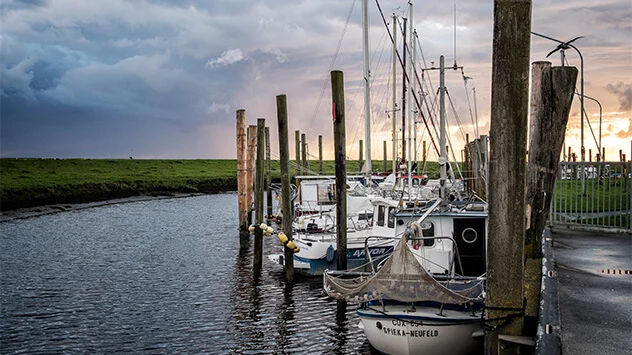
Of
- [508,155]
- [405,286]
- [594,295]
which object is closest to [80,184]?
[405,286]

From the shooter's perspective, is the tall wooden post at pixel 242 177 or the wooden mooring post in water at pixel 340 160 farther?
the tall wooden post at pixel 242 177

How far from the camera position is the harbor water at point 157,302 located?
1680cm

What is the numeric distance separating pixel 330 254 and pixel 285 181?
3.08m

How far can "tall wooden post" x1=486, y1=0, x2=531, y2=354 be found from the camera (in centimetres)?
879

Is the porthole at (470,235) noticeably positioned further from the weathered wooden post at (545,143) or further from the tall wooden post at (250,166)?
Result: the tall wooden post at (250,166)

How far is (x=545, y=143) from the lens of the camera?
53.1 feet

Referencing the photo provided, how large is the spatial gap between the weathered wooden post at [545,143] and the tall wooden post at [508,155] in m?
6.34

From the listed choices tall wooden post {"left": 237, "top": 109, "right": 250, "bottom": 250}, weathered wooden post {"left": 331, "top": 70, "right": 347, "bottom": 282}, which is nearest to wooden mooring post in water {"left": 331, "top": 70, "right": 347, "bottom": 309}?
weathered wooden post {"left": 331, "top": 70, "right": 347, "bottom": 282}

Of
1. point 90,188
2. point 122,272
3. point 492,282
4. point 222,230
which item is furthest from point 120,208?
point 492,282

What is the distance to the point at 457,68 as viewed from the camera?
1026 inches

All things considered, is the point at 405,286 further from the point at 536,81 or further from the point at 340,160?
the point at 340,160

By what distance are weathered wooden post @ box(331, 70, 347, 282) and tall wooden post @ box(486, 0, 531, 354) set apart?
10.4 meters

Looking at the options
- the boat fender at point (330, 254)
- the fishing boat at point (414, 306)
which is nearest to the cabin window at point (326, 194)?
the boat fender at point (330, 254)

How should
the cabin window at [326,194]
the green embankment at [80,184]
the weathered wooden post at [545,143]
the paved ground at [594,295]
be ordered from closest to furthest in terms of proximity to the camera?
the paved ground at [594,295]
the weathered wooden post at [545,143]
the cabin window at [326,194]
the green embankment at [80,184]
